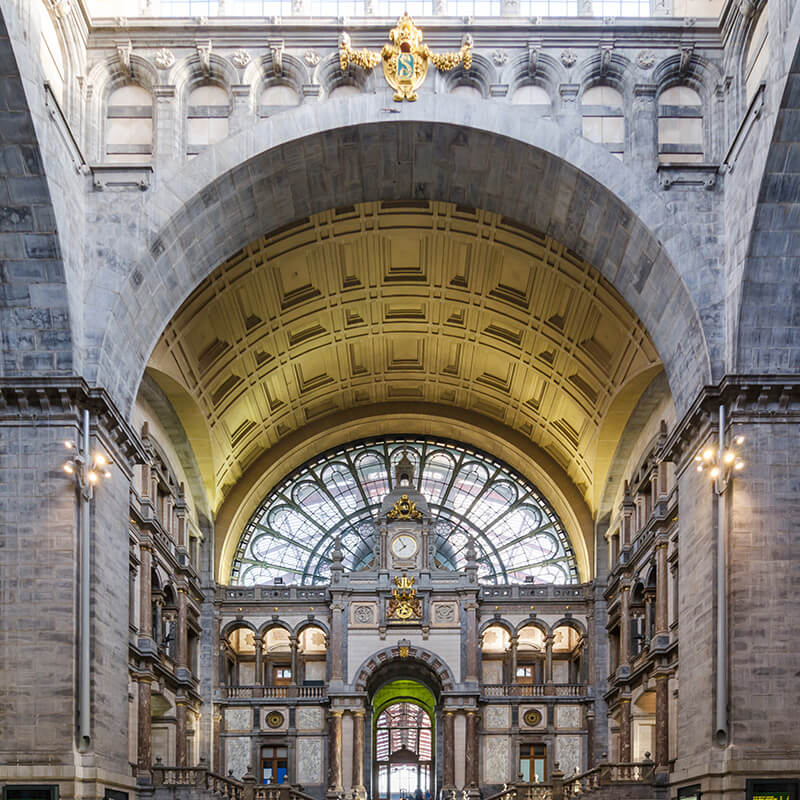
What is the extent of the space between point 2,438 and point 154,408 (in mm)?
16020

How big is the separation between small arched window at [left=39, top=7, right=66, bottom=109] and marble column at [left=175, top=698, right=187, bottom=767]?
952 inches

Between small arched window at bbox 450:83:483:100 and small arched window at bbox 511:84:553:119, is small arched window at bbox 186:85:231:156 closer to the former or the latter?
small arched window at bbox 450:83:483:100

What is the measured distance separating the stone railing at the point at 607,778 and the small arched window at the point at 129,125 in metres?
23.4

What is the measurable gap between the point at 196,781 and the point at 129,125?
838 inches

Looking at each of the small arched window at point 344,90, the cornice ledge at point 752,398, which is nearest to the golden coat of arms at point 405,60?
the small arched window at point 344,90

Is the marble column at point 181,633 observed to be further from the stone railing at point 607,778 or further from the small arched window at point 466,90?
the small arched window at point 466,90

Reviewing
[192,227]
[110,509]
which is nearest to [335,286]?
[192,227]

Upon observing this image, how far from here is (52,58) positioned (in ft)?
102

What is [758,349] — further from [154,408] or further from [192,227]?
[154,408]

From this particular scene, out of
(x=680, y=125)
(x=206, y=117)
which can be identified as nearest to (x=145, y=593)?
(x=206, y=117)

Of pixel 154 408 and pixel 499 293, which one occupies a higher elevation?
pixel 499 293

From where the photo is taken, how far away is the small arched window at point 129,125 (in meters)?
33.6

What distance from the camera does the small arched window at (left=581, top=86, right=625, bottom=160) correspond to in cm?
3394

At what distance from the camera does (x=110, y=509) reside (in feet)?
107
